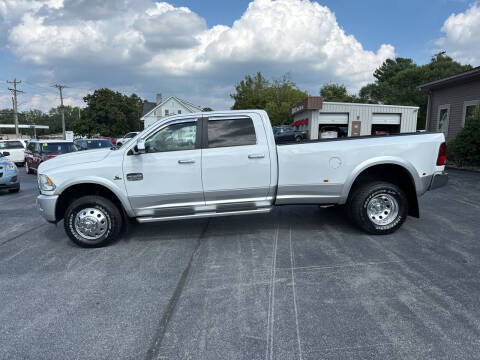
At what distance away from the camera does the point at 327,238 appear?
5305 millimetres

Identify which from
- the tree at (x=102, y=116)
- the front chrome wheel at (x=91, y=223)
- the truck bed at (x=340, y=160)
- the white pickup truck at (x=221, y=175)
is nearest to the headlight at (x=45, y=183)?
the white pickup truck at (x=221, y=175)

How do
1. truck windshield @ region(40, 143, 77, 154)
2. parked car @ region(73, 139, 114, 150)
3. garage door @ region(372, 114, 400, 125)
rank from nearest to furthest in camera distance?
truck windshield @ region(40, 143, 77, 154)
parked car @ region(73, 139, 114, 150)
garage door @ region(372, 114, 400, 125)

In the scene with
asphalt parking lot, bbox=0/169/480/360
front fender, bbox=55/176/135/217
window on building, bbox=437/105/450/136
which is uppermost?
window on building, bbox=437/105/450/136

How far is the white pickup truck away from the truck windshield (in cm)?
1054

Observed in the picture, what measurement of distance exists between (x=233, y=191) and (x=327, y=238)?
1.64 meters

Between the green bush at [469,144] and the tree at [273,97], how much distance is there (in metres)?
→ 35.0

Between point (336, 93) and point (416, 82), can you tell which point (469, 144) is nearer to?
point (416, 82)

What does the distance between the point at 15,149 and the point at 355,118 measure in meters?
25.5

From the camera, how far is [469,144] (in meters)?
13.3

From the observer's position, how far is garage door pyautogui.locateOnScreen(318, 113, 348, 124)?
30.4 meters

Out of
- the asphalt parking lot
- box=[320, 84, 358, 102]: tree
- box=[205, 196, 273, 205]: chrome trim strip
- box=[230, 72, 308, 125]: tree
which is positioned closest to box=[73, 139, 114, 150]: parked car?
the asphalt parking lot

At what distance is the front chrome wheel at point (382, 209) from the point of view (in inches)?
209

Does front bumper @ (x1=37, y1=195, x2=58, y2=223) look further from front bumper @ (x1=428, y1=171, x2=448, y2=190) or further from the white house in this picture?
the white house

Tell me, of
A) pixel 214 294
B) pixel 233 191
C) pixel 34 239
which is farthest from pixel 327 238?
pixel 34 239
